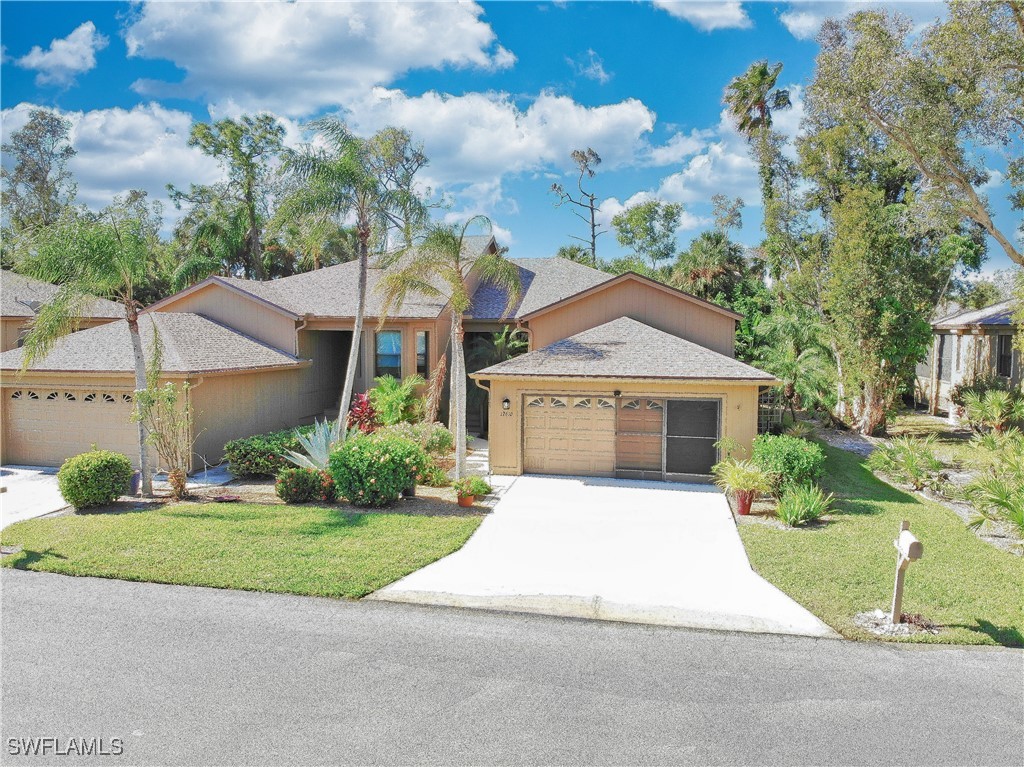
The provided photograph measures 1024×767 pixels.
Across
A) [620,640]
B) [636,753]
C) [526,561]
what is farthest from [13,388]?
[636,753]

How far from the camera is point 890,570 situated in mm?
9039

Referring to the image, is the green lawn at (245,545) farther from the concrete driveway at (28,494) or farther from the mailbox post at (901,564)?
the mailbox post at (901,564)

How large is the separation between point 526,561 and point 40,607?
6.24m

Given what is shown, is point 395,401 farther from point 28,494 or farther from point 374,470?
point 28,494

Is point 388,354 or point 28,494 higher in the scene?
point 388,354

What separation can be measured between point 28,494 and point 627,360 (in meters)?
13.5

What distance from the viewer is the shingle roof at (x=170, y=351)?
15.8 metres


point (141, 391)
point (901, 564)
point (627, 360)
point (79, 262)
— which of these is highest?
point (79, 262)

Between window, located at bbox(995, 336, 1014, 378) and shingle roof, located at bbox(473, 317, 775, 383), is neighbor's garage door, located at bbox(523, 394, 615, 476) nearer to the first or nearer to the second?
shingle roof, located at bbox(473, 317, 775, 383)

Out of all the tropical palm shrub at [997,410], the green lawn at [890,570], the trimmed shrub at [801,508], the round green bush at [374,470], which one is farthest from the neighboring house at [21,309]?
the tropical palm shrub at [997,410]

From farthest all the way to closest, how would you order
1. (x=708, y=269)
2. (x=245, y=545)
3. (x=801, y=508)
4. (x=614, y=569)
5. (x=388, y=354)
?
(x=708, y=269) < (x=388, y=354) < (x=801, y=508) < (x=245, y=545) < (x=614, y=569)

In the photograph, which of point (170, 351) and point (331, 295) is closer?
point (170, 351)

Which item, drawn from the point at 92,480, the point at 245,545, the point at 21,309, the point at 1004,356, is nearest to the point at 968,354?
the point at 1004,356

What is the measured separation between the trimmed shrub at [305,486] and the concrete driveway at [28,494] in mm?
4205
